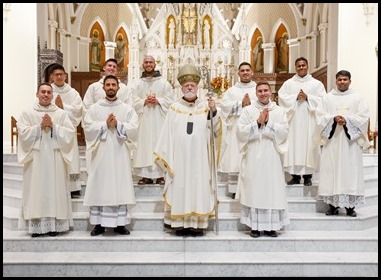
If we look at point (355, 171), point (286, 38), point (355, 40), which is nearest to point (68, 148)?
point (355, 171)

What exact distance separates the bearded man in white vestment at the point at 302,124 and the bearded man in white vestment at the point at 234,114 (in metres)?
0.54

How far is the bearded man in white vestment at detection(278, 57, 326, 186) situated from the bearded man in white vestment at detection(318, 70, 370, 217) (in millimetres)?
440

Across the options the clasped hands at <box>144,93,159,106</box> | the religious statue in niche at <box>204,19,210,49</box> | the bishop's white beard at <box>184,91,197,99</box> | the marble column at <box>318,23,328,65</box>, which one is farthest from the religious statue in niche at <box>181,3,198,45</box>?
the bishop's white beard at <box>184,91,197,99</box>

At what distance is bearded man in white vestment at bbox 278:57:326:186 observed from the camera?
668 centimetres

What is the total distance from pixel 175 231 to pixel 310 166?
210 cm

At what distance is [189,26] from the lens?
1496cm

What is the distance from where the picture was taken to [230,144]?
676 centimetres

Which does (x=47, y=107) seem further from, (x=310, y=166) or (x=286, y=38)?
(x=286, y=38)

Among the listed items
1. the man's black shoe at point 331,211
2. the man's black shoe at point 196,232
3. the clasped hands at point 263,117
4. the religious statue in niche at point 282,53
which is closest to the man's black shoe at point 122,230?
the man's black shoe at point 196,232

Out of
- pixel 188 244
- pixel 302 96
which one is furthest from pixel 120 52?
pixel 188 244

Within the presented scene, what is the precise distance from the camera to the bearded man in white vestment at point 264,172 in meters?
5.58

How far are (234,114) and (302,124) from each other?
964 mm

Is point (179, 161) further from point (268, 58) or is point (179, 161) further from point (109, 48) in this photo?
point (268, 58)

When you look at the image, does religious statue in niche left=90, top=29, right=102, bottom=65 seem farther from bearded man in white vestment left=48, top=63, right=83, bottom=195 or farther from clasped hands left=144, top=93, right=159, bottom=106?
clasped hands left=144, top=93, right=159, bottom=106
